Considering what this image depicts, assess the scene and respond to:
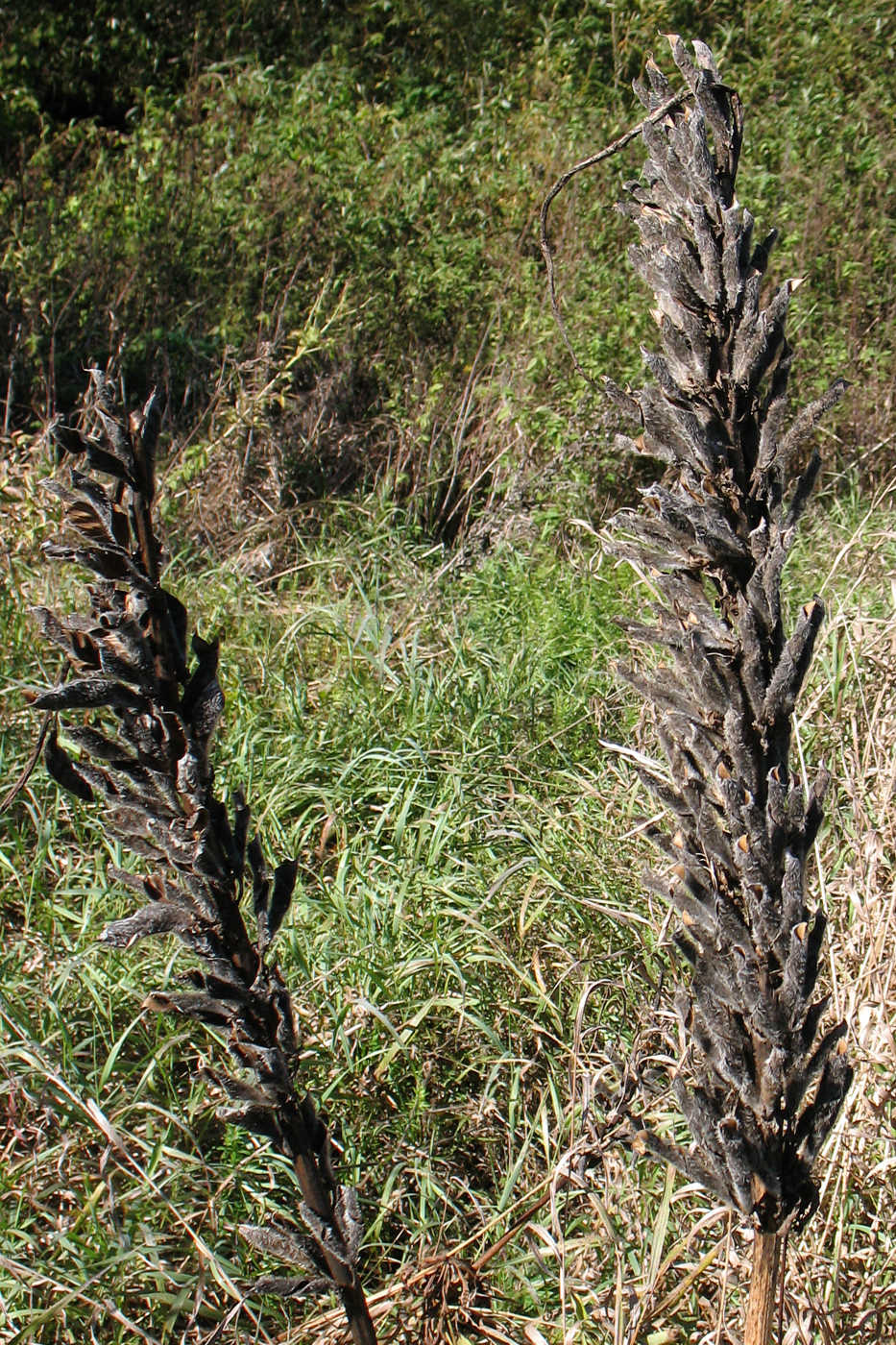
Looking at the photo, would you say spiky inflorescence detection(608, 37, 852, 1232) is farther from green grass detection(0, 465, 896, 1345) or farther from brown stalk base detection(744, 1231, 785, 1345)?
green grass detection(0, 465, 896, 1345)

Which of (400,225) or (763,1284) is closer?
(763,1284)

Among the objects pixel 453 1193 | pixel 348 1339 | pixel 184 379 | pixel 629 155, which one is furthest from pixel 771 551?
pixel 629 155

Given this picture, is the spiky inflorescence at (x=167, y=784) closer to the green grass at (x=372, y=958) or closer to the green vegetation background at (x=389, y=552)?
the green vegetation background at (x=389, y=552)

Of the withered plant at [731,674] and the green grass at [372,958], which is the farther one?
the green grass at [372,958]

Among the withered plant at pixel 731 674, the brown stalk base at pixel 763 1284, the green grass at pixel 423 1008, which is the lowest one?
the green grass at pixel 423 1008

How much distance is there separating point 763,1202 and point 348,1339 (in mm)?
1344

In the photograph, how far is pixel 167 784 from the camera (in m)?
1.15

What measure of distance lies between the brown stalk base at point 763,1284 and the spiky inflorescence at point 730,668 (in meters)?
0.02

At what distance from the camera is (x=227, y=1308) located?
2.40 m

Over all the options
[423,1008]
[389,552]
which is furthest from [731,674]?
[389,552]

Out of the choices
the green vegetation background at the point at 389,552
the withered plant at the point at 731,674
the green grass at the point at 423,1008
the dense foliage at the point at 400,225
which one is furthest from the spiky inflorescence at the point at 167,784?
the dense foliage at the point at 400,225

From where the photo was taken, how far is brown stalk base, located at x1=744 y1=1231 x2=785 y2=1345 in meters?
1.10

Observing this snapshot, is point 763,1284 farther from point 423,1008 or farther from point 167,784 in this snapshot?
point 423,1008

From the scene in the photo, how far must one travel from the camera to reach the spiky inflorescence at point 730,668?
1038mm
